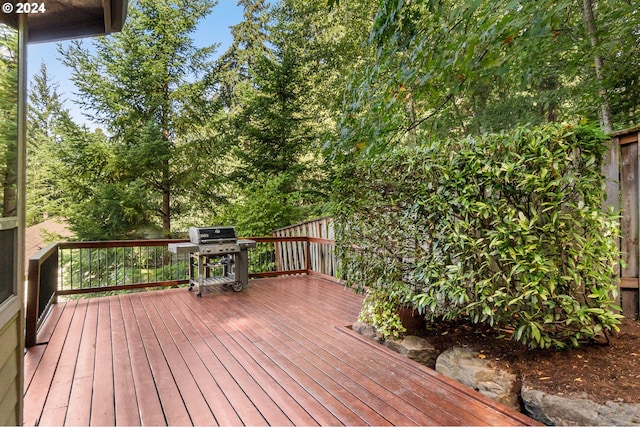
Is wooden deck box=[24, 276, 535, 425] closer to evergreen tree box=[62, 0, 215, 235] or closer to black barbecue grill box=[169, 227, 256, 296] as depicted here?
black barbecue grill box=[169, 227, 256, 296]

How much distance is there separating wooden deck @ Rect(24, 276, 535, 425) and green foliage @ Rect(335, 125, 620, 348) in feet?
2.18

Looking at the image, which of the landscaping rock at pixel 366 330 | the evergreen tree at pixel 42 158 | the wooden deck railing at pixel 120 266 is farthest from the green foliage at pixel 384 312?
the evergreen tree at pixel 42 158

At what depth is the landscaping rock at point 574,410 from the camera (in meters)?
1.63

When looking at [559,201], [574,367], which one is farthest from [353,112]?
[574,367]

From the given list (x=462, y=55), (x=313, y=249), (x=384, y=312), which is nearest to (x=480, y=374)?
(x=384, y=312)

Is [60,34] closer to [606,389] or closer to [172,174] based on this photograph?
[606,389]

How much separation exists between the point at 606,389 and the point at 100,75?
10.0 m

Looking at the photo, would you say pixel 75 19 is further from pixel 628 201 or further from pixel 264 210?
pixel 264 210

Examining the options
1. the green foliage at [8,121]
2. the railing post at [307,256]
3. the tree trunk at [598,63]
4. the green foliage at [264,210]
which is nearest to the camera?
the green foliage at [8,121]

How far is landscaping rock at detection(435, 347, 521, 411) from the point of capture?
202 cm

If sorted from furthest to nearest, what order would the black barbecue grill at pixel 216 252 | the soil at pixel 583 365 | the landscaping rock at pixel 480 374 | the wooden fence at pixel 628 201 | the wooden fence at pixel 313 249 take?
the wooden fence at pixel 313 249, the black barbecue grill at pixel 216 252, the wooden fence at pixel 628 201, the landscaping rock at pixel 480 374, the soil at pixel 583 365

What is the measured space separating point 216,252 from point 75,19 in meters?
3.22

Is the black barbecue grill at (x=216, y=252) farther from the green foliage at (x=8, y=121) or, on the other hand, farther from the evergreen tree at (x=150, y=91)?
the evergreen tree at (x=150, y=91)

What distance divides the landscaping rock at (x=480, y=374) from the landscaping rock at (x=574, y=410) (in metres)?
0.09
